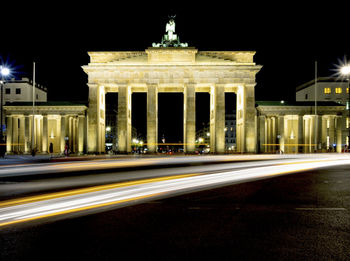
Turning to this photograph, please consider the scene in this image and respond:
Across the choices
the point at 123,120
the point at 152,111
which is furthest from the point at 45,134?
the point at 152,111

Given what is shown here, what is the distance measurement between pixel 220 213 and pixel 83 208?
3.41 m

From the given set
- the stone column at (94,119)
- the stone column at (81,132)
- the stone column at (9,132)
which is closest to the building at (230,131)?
the stone column at (81,132)

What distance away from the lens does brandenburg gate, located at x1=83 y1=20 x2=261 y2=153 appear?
5303 cm

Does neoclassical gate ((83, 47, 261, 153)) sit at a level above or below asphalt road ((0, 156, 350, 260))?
above

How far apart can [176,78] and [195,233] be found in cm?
4831

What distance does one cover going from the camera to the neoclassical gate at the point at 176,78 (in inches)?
2088

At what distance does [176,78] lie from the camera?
53312 mm

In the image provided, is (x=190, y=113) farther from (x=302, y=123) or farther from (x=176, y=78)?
(x=302, y=123)

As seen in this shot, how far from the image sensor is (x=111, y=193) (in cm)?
1016

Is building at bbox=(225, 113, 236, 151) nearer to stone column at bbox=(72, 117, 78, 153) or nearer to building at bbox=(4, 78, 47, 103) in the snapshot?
building at bbox=(4, 78, 47, 103)

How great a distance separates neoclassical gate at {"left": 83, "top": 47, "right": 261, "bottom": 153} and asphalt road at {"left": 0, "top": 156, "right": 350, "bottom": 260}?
43.9m

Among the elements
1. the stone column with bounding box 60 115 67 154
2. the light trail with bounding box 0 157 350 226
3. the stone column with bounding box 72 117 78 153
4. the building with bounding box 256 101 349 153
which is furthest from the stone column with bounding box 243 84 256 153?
the light trail with bounding box 0 157 350 226

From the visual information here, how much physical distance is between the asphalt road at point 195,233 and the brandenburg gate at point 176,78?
43.9 meters

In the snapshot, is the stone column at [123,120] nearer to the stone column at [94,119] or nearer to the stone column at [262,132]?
the stone column at [94,119]
